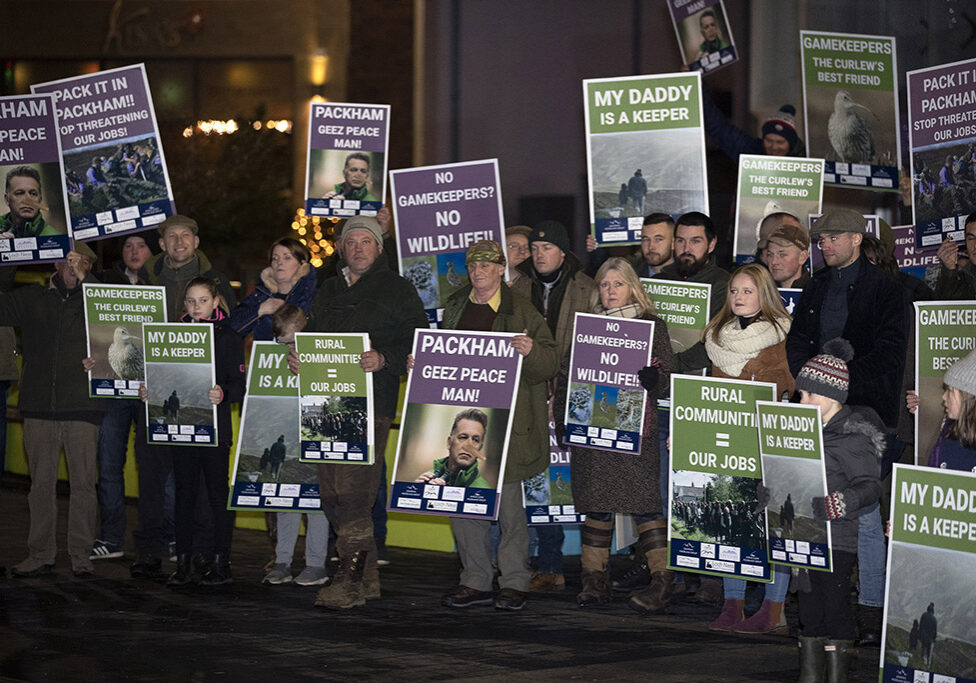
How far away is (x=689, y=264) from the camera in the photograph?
8.80 metres

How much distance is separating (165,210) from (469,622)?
10.7ft

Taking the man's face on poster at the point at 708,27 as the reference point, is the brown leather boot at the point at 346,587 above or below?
below

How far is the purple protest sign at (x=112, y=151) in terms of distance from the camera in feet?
31.0

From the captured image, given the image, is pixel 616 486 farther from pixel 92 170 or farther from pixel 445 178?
pixel 92 170

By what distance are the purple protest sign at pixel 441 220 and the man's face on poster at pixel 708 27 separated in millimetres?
2098

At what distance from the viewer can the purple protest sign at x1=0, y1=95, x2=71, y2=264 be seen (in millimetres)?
9352

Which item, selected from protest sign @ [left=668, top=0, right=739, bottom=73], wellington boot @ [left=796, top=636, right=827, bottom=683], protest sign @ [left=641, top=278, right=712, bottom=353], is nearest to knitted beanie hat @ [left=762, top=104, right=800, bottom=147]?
protest sign @ [left=668, top=0, right=739, bottom=73]

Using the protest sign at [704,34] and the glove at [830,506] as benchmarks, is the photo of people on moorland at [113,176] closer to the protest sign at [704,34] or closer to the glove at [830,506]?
the protest sign at [704,34]

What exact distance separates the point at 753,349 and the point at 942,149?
6.16 feet

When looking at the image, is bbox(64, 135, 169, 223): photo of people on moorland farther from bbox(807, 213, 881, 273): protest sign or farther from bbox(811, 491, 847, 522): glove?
bbox(811, 491, 847, 522): glove

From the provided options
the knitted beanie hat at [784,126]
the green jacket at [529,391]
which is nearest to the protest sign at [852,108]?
the knitted beanie hat at [784,126]

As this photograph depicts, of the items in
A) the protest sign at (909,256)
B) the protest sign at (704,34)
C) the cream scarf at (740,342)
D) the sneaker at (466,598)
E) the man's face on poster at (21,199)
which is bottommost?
the sneaker at (466,598)

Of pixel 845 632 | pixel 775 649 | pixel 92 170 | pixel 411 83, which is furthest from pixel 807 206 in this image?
pixel 411 83

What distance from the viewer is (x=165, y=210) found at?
952 centimetres
